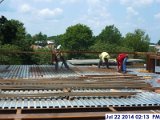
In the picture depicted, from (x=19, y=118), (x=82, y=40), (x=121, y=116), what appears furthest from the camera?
(x=82, y=40)

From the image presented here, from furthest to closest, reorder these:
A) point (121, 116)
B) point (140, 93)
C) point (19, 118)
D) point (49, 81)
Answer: point (49, 81) < point (140, 93) < point (19, 118) < point (121, 116)

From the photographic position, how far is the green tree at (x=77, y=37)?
102750mm

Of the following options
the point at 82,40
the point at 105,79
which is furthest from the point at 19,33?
the point at 105,79

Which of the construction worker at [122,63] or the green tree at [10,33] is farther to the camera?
the green tree at [10,33]

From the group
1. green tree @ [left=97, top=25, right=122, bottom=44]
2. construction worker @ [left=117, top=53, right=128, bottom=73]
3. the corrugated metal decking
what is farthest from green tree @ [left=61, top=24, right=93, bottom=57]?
the corrugated metal decking

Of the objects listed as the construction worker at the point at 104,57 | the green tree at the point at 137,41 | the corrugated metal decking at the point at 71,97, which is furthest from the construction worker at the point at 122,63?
the green tree at the point at 137,41

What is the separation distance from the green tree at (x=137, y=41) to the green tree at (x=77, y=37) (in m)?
10.2

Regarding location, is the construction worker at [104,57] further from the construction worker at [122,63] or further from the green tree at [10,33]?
the green tree at [10,33]

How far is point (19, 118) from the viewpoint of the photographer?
912 centimetres

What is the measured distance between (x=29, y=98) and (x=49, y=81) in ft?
8.79

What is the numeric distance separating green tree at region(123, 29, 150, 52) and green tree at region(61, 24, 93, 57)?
33.4 ft

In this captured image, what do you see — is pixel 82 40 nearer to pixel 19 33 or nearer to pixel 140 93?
pixel 19 33

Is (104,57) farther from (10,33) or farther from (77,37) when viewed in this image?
(77,37)

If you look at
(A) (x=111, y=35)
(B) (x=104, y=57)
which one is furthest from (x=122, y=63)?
(A) (x=111, y=35)
